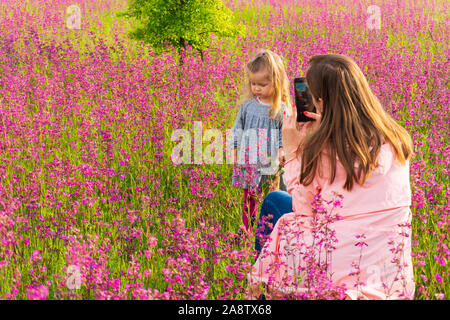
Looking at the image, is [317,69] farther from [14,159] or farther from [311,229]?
[14,159]

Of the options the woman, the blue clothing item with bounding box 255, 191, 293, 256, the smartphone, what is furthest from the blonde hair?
the woman

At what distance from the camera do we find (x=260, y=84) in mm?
3865

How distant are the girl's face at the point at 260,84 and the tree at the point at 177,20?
2.72 m

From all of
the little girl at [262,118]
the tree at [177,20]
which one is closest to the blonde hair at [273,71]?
the little girl at [262,118]

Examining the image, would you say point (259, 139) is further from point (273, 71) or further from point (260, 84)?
point (273, 71)

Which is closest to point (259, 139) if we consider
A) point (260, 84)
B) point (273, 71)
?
point (260, 84)

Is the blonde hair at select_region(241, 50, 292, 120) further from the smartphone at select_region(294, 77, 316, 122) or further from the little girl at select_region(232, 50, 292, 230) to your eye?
the smartphone at select_region(294, 77, 316, 122)

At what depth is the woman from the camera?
232 cm

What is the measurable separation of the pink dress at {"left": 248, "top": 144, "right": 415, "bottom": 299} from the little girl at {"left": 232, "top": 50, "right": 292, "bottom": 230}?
129 centimetres

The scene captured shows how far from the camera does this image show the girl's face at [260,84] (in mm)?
3820

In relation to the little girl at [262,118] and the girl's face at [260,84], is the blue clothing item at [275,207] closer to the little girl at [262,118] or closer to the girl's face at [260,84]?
the little girl at [262,118]

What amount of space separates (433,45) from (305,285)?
8161mm

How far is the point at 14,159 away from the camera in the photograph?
438cm

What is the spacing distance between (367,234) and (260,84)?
1.85m
